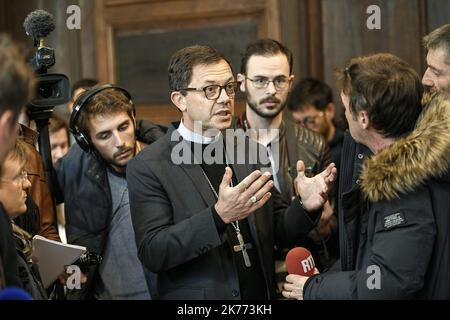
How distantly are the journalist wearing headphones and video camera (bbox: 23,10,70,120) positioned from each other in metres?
0.10

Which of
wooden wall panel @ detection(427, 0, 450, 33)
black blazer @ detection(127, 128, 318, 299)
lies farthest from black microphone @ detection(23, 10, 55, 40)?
wooden wall panel @ detection(427, 0, 450, 33)

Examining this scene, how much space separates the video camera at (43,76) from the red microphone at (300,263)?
1.13 meters

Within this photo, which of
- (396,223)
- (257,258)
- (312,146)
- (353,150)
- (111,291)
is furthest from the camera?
(312,146)

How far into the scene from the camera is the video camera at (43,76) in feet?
9.27

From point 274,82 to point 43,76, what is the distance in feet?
3.64

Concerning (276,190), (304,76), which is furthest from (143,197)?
(304,76)

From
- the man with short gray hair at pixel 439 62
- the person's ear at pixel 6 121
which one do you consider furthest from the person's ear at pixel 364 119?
the person's ear at pixel 6 121

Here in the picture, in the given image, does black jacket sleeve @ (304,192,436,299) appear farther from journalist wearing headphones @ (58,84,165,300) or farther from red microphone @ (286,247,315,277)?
journalist wearing headphones @ (58,84,165,300)

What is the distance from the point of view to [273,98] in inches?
134

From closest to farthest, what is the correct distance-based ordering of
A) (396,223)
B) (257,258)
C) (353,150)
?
(396,223) < (353,150) < (257,258)

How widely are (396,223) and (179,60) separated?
3.66ft

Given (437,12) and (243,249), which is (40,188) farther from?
(437,12)

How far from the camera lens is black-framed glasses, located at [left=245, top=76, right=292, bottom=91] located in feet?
11.3
